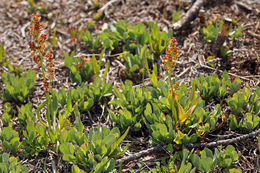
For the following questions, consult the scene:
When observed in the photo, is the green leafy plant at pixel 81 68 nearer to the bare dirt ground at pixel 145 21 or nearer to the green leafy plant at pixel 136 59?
the bare dirt ground at pixel 145 21

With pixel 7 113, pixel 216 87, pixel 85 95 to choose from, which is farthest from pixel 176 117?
pixel 7 113

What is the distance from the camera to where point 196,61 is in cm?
351

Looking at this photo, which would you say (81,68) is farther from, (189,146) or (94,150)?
(189,146)

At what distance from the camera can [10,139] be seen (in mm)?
2635

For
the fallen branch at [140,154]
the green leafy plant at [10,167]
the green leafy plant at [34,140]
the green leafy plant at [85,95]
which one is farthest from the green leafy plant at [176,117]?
the green leafy plant at [10,167]

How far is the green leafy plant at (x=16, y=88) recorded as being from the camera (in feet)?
10.4

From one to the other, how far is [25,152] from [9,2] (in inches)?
128

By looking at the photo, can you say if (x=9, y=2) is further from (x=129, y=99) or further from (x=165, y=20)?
(x=129, y=99)

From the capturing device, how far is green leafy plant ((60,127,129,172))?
7.83 feet

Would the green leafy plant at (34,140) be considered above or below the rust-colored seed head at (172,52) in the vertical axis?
below

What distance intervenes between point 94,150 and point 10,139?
0.79 meters

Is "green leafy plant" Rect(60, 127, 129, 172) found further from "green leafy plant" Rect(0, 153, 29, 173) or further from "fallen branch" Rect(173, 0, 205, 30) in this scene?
"fallen branch" Rect(173, 0, 205, 30)

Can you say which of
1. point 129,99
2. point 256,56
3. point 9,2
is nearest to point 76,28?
point 9,2

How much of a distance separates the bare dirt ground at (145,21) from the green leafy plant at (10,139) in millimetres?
170
